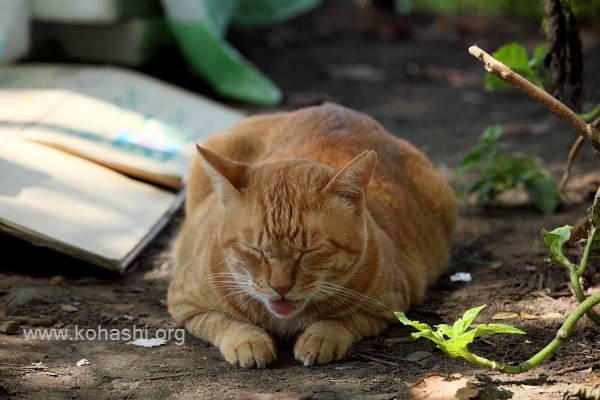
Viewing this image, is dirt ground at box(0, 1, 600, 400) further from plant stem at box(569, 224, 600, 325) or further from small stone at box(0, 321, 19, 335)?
plant stem at box(569, 224, 600, 325)

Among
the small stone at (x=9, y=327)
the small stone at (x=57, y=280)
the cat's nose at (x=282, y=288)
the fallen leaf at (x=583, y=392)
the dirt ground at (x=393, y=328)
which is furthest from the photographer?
the small stone at (x=57, y=280)

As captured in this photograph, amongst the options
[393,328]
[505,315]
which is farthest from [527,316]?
[393,328]

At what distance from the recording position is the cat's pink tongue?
305 cm

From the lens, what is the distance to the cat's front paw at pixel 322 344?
10.1ft

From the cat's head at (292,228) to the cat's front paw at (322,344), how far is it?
9cm

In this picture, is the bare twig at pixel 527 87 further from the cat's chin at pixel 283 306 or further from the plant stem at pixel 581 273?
the cat's chin at pixel 283 306

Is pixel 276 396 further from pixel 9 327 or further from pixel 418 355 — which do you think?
pixel 9 327

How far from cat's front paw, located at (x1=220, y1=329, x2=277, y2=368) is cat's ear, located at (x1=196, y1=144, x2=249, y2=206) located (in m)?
0.47

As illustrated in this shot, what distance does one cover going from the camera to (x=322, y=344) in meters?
3.10

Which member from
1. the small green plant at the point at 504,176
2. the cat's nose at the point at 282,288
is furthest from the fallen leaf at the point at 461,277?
the cat's nose at the point at 282,288

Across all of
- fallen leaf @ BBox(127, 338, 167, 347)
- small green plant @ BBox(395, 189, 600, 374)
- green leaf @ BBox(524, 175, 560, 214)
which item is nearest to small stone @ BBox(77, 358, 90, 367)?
fallen leaf @ BBox(127, 338, 167, 347)

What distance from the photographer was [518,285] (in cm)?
379

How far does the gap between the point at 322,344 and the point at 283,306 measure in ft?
0.63

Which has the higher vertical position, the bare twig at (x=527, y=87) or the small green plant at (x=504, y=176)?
the bare twig at (x=527, y=87)
